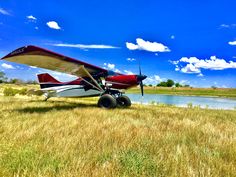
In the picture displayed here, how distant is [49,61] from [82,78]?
2.90 m

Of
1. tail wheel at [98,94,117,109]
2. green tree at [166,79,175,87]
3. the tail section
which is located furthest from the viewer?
green tree at [166,79,175,87]

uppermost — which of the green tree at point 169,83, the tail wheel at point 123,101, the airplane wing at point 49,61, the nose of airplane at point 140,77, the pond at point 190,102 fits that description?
the green tree at point 169,83

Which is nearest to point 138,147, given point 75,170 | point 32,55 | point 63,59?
point 75,170

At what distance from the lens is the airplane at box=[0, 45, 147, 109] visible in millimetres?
10570

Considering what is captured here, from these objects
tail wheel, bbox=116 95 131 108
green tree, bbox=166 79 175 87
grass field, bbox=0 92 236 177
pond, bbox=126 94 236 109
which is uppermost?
green tree, bbox=166 79 175 87

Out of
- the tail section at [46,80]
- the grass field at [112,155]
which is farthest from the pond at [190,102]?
the grass field at [112,155]

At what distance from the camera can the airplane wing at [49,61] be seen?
32.8 ft

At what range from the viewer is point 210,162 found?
3.53 metres

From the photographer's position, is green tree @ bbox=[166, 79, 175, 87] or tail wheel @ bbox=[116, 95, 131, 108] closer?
tail wheel @ bbox=[116, 95, 131, 108]

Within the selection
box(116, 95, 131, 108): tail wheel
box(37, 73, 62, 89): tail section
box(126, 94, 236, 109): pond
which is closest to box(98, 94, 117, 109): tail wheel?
box(116, 95, 131, 108): tail wheel

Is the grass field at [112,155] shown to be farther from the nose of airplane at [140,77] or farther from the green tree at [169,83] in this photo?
the green tree at [169,83]

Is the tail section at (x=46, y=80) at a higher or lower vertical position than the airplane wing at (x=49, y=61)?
lower

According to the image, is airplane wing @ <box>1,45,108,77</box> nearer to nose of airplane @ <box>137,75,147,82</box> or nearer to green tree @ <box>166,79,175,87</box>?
nose of airplane @ <box>137,75,147,82</box>

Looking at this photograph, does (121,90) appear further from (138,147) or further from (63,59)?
(138,147)
